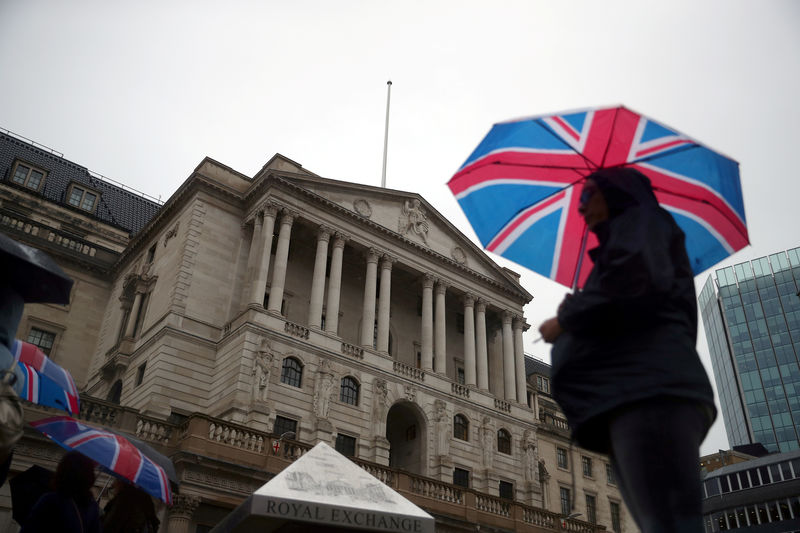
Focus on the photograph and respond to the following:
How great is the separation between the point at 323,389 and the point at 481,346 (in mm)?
13532

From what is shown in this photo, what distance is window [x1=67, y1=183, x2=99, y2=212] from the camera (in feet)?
170

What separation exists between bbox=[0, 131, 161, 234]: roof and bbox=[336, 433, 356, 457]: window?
28984mm

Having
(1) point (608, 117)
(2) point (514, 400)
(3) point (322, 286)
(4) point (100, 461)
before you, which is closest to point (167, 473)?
(4) point (100, 461)

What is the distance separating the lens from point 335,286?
38562 mm

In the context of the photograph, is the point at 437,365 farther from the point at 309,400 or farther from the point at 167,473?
the point at 167,473

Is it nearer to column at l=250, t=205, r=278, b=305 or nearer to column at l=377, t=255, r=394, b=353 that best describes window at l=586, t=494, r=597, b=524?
column at l=377, t=255, r=394, b=353

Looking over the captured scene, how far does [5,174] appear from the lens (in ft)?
161

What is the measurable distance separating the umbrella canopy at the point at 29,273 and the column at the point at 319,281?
31.5 meters

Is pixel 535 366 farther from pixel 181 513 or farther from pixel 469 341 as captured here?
pixel 181 513

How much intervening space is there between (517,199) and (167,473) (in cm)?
757

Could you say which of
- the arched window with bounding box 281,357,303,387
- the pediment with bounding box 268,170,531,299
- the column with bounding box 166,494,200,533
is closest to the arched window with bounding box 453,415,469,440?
the arched window with bounding box 281,357,303,387

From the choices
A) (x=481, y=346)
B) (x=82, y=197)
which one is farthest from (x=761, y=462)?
(x=82, y=197)

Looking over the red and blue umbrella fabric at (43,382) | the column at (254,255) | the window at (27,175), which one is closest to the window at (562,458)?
the column at (254,255)

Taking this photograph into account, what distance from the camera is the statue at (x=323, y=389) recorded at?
33938 millimetres
